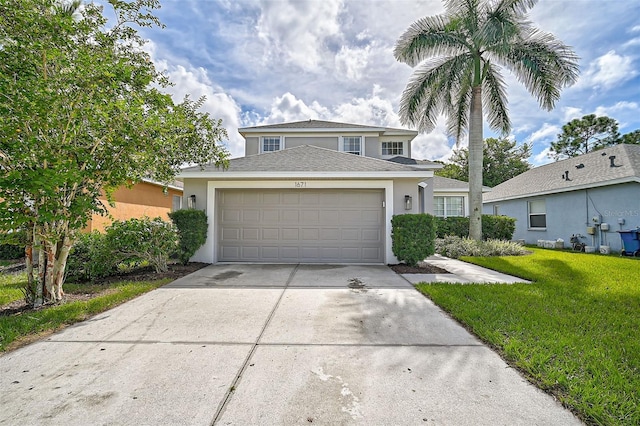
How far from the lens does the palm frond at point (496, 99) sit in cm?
1164

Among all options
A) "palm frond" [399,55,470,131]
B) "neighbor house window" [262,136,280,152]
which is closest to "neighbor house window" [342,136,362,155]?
"palm frond" [399,55,470,131]

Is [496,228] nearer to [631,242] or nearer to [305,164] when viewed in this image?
[631,242]

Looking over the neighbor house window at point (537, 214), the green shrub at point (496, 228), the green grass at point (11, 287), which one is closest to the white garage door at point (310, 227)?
the green grass at point (11, 287)

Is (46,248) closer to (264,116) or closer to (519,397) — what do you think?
(519,397)

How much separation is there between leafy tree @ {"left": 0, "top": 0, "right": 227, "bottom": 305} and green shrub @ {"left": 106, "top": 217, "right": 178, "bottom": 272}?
4.51 ft

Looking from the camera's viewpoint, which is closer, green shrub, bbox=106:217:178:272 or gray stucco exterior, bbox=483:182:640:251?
green shrub, bbox=106:217:178:272

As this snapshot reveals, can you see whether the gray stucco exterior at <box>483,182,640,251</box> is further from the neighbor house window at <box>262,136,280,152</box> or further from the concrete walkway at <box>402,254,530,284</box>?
the neighbor house window at <box>262,136,280,152</box>

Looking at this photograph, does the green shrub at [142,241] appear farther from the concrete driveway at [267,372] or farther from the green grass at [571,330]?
the green grass at [571,330]

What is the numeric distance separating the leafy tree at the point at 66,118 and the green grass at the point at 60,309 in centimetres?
63

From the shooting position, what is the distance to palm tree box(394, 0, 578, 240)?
10039mm

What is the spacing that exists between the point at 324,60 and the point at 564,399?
38.1ft

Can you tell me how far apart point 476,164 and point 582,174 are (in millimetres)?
5889

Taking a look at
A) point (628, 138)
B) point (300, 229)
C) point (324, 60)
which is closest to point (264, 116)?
point (324, 60)

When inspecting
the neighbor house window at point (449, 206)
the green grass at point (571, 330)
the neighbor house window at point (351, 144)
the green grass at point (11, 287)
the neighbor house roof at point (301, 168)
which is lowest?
the green grass at point (571, 330)
